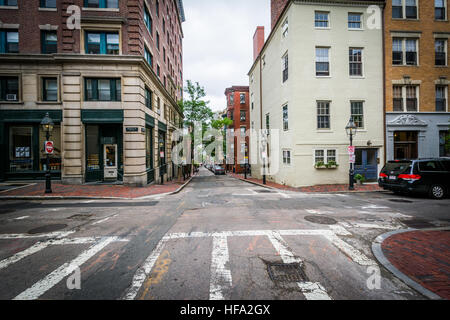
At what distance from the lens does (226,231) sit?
5703 mm

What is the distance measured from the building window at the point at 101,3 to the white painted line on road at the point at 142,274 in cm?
1833

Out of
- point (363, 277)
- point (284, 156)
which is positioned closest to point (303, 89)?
point (284, 156)

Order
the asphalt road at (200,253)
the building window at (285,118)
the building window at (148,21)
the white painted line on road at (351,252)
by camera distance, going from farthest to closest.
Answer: the building window at (148,21) → the building window at (285,118) → the white painted line on road at (351,252) → the asphalt road at (200,253)

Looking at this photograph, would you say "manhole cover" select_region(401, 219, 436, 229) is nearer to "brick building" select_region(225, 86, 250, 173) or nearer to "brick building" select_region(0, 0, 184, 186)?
"brick building" select_region(0, 0, 184, 186)

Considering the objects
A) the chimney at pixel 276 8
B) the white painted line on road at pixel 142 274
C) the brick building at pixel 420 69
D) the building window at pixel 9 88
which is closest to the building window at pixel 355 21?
the brick building at pixel 420 69

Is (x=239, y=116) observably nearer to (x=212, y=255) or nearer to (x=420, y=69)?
(x=420, y=69)

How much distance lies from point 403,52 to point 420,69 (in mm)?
2001

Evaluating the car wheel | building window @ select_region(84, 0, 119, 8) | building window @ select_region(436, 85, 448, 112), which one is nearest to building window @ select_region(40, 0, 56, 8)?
building window @ select_region(84, 0, 119, 8)

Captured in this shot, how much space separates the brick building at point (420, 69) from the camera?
656 inches

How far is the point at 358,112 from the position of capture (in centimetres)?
1650

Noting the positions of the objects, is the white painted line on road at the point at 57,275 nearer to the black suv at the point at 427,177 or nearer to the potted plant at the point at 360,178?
the black suv at the point at 427,177

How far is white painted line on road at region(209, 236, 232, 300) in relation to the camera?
2995mm

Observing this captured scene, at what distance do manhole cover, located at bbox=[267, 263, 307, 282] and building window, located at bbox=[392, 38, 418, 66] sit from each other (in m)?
20.9
